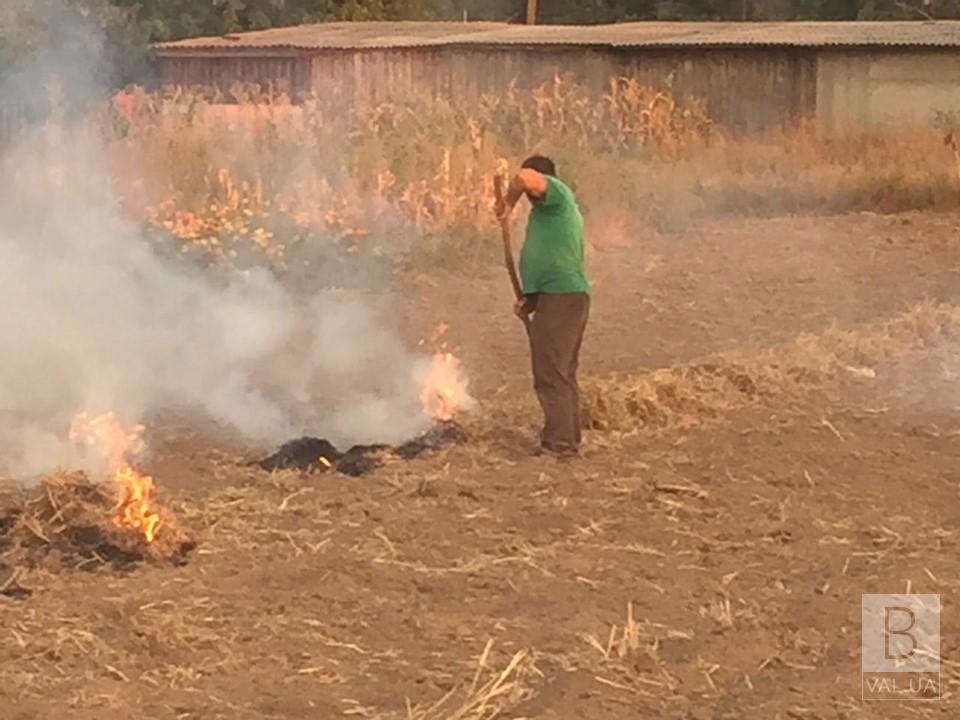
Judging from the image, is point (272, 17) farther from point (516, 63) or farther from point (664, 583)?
point (664, 583)

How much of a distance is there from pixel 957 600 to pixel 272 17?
103ft

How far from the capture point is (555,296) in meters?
7.67

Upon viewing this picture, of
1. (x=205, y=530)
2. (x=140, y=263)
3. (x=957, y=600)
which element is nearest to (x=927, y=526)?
(x=957, y=600)

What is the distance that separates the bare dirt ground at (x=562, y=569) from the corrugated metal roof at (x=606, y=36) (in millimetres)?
16415

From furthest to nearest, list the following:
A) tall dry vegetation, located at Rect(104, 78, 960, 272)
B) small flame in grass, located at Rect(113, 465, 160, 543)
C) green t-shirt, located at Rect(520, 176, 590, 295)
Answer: tall dry vegetation, located at Rect(104, 78, 960, 272)
green t-shirt, located at Rect(520, 176, 590, 295)
small flame in grass, located at Rect(113, 465, 160, 543)

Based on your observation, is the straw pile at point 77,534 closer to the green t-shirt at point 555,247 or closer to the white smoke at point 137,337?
the white smoke at point 137,337

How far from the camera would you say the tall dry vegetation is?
13.9 m

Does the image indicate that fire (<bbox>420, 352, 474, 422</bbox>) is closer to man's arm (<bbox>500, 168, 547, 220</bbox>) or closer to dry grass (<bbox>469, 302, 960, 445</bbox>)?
dry grass (<bbox>469, 302, 960, 445</bbox>)

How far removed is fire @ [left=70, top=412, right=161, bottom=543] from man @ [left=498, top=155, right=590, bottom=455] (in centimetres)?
199

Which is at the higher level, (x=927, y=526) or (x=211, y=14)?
(x=211, y=14)

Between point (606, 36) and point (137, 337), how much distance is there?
62.1 feet

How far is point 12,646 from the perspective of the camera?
16.9 ft

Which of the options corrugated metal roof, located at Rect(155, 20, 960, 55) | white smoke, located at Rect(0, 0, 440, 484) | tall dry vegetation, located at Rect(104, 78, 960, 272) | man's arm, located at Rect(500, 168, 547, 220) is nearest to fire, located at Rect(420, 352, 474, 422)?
white smoke, located at Rect(0, 0, 440, 484)

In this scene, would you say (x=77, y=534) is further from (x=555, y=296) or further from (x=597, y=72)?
(x=597, y=72)
